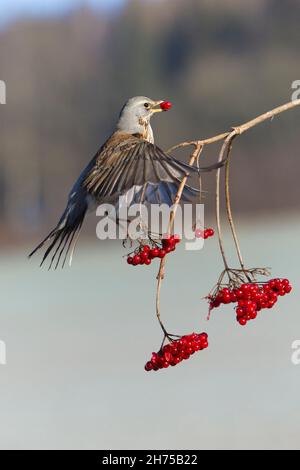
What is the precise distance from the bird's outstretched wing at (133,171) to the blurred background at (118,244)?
609 cm

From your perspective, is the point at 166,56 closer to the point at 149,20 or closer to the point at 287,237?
the point at 149,20

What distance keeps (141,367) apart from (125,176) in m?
10.0

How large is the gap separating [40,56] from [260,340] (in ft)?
53.8

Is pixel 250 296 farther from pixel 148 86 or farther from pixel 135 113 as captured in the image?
pixel 148 86

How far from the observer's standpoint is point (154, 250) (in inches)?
144

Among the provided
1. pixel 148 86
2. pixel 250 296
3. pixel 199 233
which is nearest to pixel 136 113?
pixel 199 233

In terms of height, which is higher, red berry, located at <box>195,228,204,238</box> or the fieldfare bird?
the fieldfare bird

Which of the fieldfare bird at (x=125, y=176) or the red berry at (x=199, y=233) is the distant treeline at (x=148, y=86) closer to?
the fieldfare bird at (x=125, y=176)

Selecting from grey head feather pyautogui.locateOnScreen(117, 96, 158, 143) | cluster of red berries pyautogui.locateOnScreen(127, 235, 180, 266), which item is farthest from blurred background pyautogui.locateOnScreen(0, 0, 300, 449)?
cluster of red berries pyautogui.locateOnScreen(127, 235, 180, 266)

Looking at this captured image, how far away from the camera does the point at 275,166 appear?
23.8 metres

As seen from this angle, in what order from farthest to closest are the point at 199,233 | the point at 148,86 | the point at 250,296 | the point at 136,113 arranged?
the point at 148,86, the point at 136,113, the point at 199,233, the point at 250,296

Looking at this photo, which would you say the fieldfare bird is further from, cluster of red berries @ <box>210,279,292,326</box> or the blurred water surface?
the blurred water surface

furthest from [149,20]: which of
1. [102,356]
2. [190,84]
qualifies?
[102,356]

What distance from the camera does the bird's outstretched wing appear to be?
393cm
